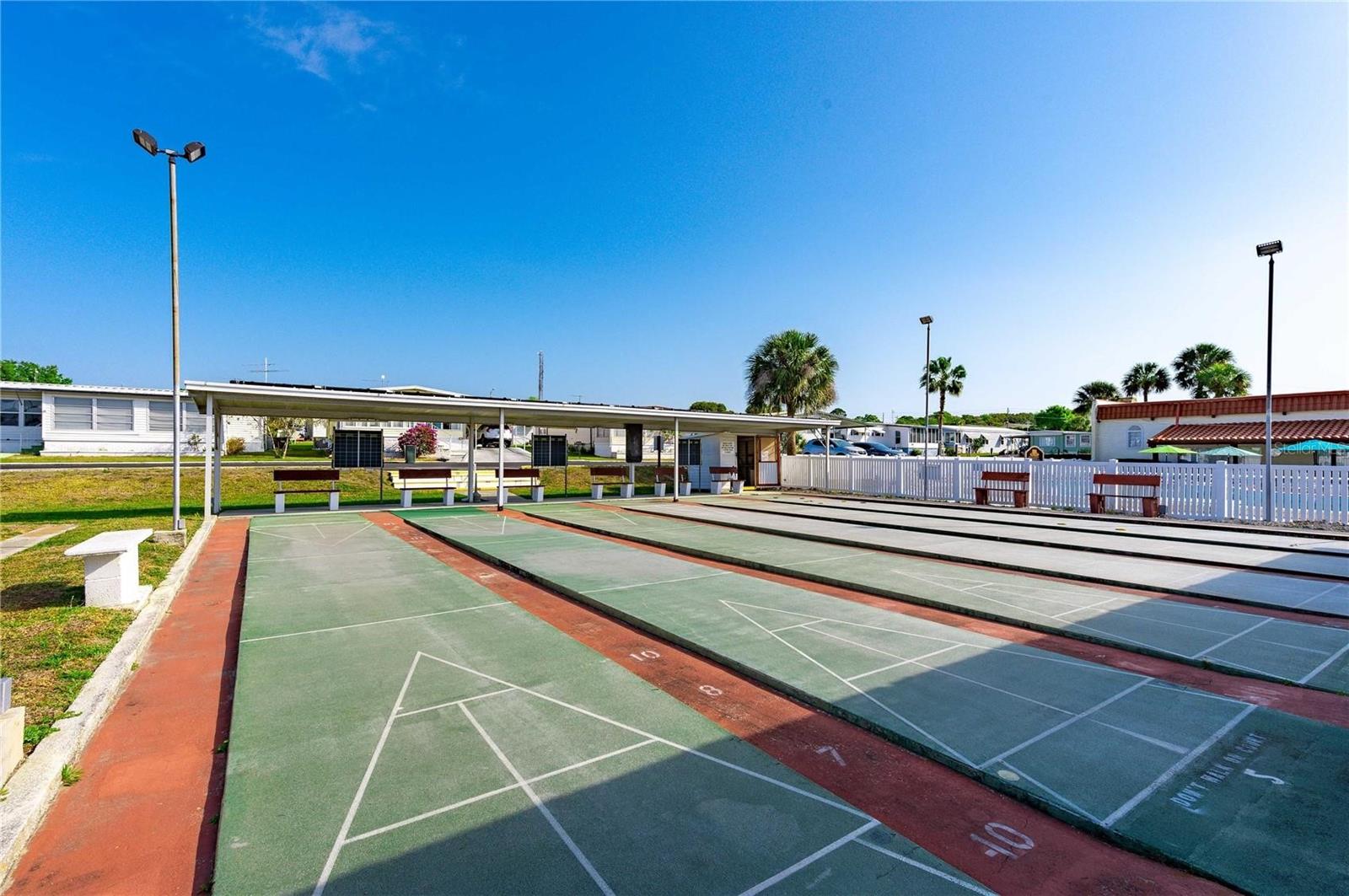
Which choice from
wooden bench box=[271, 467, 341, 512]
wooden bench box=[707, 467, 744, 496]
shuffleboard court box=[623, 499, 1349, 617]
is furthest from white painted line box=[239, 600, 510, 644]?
wooden bench box=[707, 467, 744, 496]

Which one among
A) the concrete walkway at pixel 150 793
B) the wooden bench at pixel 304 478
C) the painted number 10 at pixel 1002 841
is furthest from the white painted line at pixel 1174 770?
the wooden bench at pixel 304 478

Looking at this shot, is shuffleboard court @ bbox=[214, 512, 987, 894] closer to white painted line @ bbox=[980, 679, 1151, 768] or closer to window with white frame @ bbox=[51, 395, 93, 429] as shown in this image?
white painted line @ bbox=[980, 679, 1151, 768]

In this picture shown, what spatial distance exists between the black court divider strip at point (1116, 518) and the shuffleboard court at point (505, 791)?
49.8 ft

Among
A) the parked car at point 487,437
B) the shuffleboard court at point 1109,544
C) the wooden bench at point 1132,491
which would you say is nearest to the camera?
the shuffleboard court at point 1109,544

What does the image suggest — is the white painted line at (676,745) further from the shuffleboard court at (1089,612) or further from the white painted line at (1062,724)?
the shuffleboard court at (1089,612)

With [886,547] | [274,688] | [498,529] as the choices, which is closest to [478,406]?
[498,529]

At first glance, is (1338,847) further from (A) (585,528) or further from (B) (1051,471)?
(B) (1051,471)

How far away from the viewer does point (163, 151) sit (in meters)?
11.5

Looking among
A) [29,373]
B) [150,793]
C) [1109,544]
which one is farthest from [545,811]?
[29,373]

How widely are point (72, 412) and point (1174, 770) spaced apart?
134ft

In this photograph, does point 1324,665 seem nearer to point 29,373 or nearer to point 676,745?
point 676,745

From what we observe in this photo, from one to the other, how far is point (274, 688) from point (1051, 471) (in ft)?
65.1

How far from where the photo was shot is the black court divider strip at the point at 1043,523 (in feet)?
35.3

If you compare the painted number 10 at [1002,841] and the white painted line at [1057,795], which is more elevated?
the white painted line at [1057,795]
